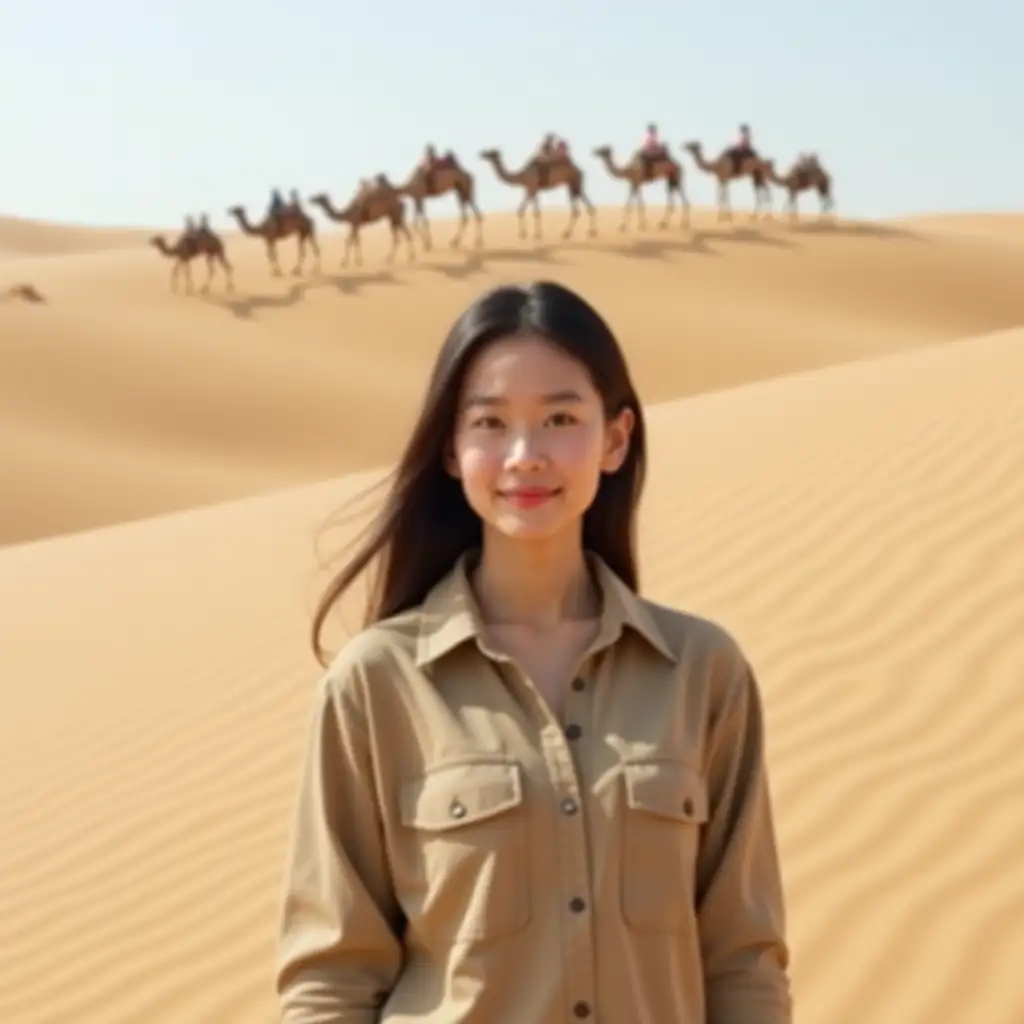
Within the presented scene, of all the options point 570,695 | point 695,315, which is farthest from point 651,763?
point 695,315

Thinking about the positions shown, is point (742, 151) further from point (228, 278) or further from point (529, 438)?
point (529, 438)

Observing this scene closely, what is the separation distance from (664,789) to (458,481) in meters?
0.53

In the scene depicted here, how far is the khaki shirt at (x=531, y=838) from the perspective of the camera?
7.36 ft

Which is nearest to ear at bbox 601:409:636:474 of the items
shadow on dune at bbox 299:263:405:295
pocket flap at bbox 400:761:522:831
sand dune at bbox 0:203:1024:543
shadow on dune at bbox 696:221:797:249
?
pocket flap at bbox 400:761:522:831

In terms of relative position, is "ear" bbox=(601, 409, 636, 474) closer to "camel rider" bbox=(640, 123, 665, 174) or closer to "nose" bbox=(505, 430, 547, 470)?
"nose" bbox=(505, 430, 547, 470)

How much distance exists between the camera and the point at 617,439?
254cm

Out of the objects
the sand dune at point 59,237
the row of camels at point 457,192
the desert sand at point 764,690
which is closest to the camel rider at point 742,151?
the row of camels at point 457,192

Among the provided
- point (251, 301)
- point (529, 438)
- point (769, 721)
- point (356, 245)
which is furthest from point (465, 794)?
point (356, 245)

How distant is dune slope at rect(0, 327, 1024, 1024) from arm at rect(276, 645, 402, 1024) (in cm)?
Answer: 234

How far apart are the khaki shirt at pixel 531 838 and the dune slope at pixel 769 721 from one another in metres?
2.19

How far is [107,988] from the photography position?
205 inches

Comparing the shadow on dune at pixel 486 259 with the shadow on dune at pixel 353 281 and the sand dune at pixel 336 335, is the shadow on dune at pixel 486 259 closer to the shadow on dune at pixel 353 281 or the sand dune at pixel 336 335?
the sand dune at pixel 336 335

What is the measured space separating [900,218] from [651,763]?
58.9m

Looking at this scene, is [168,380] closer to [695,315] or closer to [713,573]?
[695,315]
